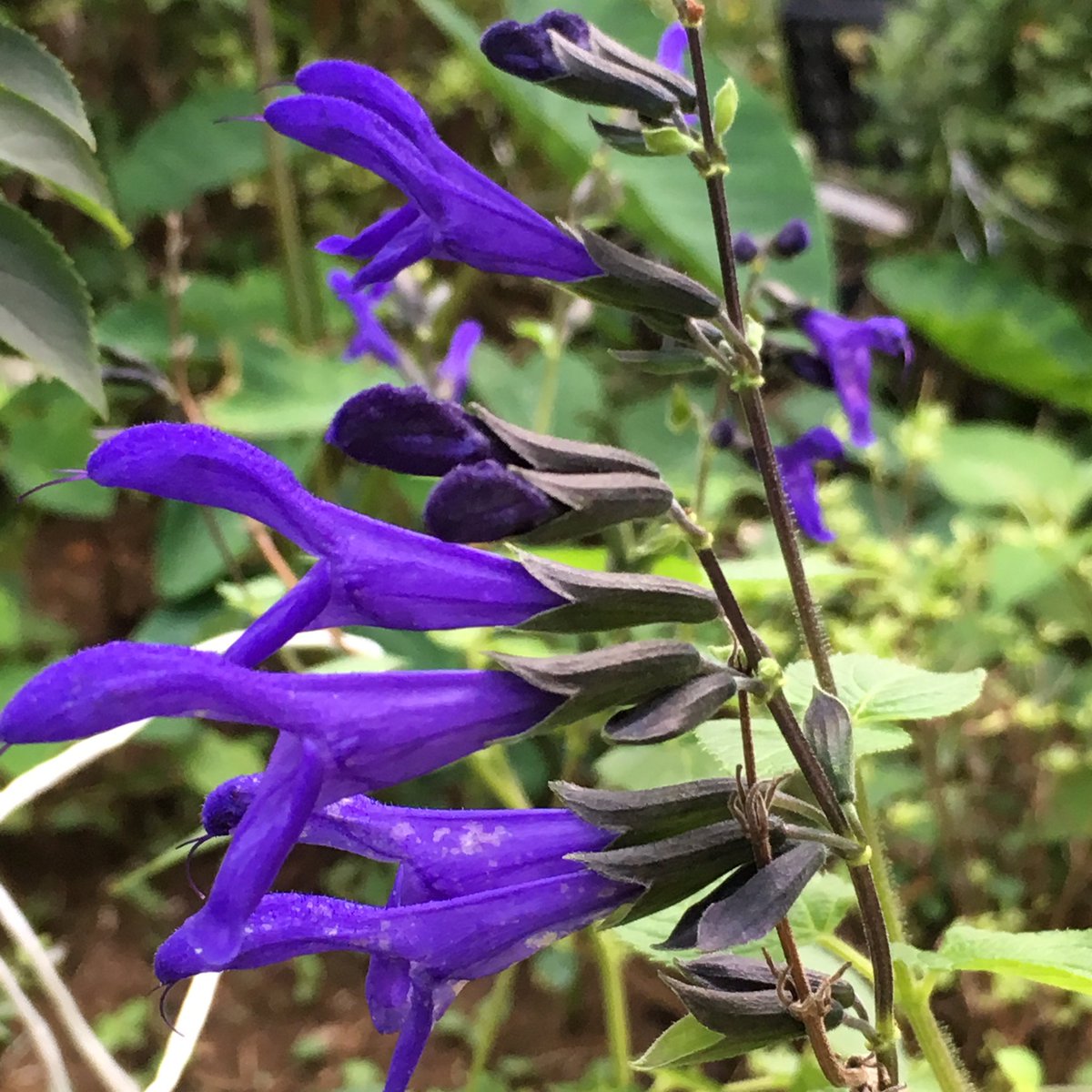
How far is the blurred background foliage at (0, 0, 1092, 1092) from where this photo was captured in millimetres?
1146

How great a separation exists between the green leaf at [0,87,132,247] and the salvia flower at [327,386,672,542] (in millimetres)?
294

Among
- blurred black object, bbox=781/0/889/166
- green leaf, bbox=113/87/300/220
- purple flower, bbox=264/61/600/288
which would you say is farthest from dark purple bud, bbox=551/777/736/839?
blurred black object, bbox=781/0/889/166

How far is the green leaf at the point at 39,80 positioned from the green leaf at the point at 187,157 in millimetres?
1327

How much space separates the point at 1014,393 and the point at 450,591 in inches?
85.3

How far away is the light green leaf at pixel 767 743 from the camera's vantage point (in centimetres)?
53

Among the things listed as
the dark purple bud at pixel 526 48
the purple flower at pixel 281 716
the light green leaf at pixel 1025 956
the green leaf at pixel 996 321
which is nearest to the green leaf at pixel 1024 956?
the light green leaf at pixel 1025 956

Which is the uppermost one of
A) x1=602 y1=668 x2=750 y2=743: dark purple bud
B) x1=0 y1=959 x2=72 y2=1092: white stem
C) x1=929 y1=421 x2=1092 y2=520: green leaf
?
x1=602 y1=668 x2=750 y2=743: dark purple bud

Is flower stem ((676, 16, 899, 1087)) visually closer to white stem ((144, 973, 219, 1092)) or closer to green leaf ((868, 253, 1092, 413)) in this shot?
white stem ((144, 973, 219, 1092))

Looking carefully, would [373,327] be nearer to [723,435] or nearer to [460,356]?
[460,356]

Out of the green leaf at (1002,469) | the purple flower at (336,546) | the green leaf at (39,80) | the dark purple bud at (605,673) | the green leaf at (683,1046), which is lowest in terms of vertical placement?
the green leaf at (1002,469)

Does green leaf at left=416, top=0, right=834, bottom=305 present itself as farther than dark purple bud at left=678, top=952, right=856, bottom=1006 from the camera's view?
Yes

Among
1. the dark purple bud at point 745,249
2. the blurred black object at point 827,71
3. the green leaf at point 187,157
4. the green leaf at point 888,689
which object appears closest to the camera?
the green leaf at point 888,689

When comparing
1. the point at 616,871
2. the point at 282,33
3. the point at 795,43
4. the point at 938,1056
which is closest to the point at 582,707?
the point at 616,871

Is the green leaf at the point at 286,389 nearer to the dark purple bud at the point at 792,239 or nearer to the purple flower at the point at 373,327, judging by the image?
the purple flower at the point at 373,327
